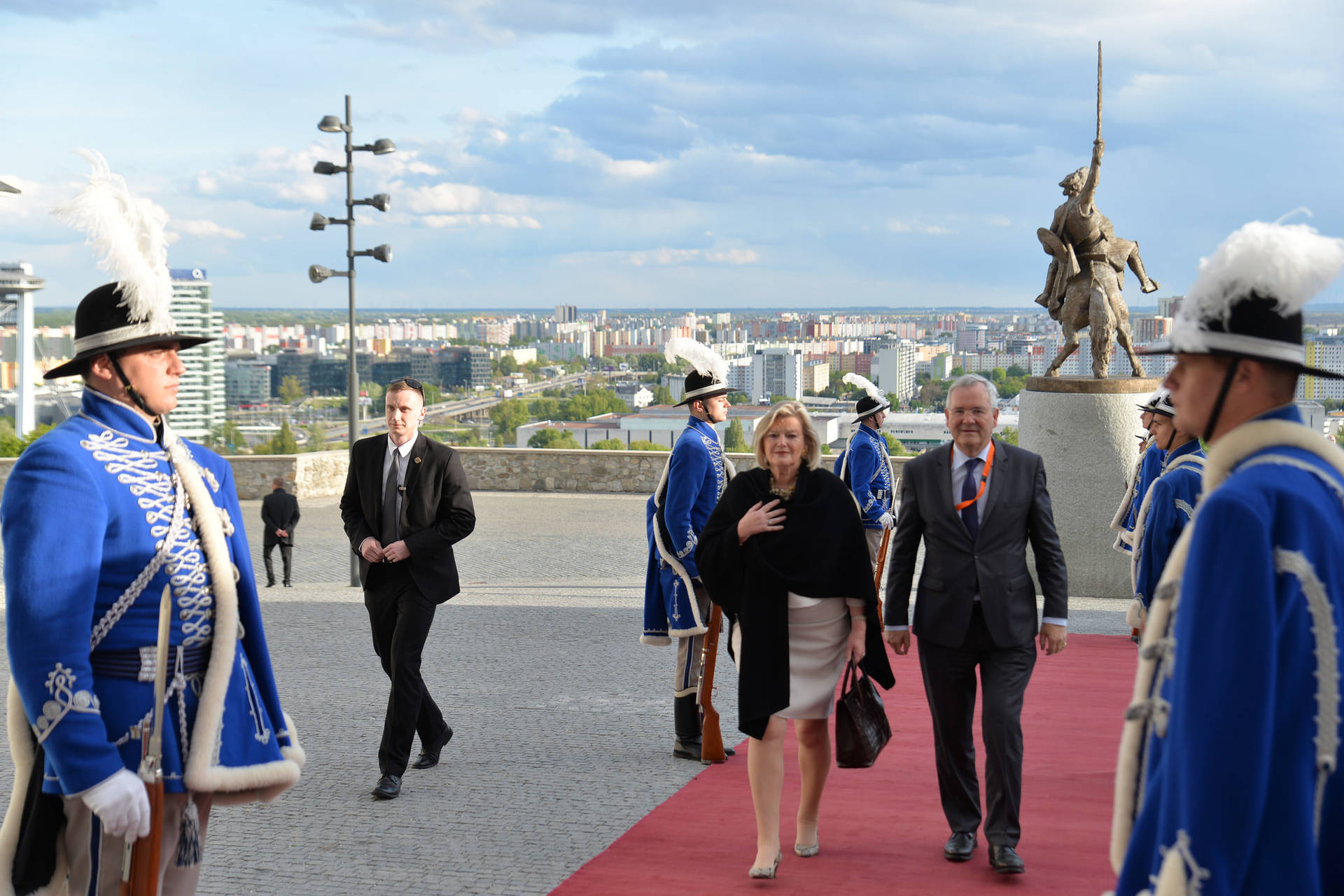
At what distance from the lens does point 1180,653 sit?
1.79 meters

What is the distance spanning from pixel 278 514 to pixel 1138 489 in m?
8.81

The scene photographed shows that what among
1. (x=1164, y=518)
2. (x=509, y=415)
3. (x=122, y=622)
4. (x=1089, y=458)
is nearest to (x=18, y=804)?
(x=122, y=622)

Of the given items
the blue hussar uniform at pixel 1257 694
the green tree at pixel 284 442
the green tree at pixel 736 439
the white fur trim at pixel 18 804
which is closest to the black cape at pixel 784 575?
the white fur trim at pixel 18 804

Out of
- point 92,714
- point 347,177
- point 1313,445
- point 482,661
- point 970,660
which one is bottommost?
point 482,661

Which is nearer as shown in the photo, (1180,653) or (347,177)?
Result: (1180,653)

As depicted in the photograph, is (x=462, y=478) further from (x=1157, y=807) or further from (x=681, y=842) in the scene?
(x=1157, y=807)

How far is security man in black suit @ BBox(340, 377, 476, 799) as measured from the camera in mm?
5320

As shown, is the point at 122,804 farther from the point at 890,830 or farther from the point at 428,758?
the point at 428,758

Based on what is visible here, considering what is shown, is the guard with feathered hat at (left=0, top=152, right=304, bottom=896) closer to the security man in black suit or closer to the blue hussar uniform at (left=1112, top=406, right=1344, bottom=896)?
the blue hussar uniform at (left=1112, top=406, right=1344, bottom=896)

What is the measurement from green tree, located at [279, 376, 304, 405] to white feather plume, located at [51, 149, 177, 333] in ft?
168

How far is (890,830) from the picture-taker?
4781mm

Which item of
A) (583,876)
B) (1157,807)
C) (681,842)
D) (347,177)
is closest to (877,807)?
(681,842)

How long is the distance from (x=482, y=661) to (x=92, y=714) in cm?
580

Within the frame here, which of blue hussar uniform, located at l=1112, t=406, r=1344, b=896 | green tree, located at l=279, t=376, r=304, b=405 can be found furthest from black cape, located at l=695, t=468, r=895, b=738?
green tree, located at l=279, t=376, r=304, b=405
